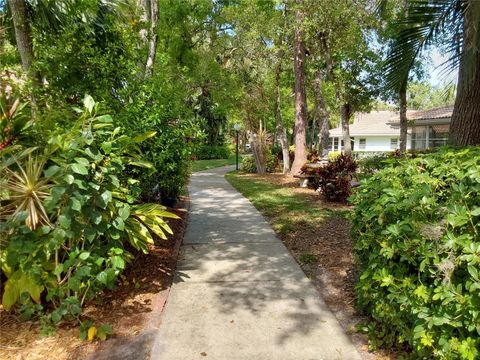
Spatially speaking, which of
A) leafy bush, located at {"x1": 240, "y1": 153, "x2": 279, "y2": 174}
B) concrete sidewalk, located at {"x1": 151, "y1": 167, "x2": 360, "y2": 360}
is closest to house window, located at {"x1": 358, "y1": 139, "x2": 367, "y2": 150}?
leafy bush, located at {"x1": 240, "y1": 153, "x2": 279, "y2": 174}

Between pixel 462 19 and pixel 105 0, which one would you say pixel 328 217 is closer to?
pixel 462 19

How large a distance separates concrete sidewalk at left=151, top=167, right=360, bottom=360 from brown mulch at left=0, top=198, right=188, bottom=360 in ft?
0.68

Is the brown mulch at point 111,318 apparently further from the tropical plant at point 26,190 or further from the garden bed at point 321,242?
the garden bed at point 321,242

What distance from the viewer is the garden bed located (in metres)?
4.07

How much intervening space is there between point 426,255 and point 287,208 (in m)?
7.09

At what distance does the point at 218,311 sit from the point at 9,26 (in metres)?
5.59

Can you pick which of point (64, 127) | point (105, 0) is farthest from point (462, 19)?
point (105, 0)

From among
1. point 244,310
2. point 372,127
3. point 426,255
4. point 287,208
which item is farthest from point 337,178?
point 372,127

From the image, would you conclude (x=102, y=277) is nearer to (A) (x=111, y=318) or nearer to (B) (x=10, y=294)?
(A) (x=111, y=318)

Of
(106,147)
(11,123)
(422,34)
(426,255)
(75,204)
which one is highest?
(422,34)

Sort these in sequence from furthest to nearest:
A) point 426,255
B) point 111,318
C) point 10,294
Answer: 1. point 111,318
2. point 10,294
3. point 426,255

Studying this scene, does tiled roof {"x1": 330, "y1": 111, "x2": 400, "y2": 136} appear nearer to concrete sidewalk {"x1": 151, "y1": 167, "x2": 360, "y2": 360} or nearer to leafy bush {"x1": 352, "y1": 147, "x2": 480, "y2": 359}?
concrete sidewalk {"x1": 151, "y1": 167, "x2": 360, "y2": 360}

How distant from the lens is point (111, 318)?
12.3 feet

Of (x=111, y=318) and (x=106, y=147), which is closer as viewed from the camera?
(x=106, y=147)
